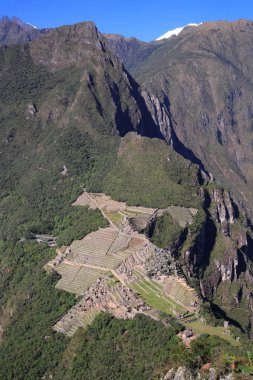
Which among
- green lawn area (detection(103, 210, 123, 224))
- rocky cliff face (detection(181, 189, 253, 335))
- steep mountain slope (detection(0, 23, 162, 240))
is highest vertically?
steep mountain slope (detection(0, 23, 162, 240))

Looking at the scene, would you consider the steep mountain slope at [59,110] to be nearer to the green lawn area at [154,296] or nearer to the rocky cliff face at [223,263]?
the rocky cliff face at [223,263]

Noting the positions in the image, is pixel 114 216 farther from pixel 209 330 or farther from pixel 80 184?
pixel 209 330

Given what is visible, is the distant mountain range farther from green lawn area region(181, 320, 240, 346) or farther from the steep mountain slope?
green lawn area region(181, 320, 240, 346)

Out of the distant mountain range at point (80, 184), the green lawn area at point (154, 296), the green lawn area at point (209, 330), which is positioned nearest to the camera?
the green lawn area at point (209, 330)

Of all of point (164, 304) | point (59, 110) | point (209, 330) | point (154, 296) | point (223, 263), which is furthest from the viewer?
point (59, 110)

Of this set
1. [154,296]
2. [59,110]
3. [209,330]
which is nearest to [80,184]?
[59,110]

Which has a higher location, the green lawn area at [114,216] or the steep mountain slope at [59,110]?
the steep mountain slope at [59,110]

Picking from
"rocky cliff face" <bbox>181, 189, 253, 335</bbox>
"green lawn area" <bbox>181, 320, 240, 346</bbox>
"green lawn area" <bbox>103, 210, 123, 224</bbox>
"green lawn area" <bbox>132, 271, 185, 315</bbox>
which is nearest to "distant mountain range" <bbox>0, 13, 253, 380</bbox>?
"rocky cliff face" <bbox>181, 189, 253, 335</bbox>

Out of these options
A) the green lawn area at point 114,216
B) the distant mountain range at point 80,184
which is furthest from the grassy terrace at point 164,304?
the green lawn area at point 114,216

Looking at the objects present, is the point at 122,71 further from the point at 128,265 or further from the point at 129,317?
the point at 129,317

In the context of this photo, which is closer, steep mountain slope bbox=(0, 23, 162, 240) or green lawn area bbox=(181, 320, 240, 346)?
green lawn area bbox=(181, 320, 240, 346)

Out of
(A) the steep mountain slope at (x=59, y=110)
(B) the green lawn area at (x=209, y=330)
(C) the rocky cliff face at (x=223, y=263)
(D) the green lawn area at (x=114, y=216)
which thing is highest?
(A) the steep mountain slope at (x=59, y=110)

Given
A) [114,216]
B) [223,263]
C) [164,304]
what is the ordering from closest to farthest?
[164,304], [114,216], [223,263]
